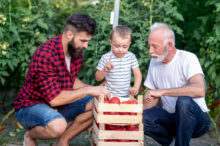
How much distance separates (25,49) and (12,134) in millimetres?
1139

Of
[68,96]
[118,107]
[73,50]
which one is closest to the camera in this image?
[118,107]

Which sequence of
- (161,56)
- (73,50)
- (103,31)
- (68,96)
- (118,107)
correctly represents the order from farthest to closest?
(103,31), (161,56), (73,50), (68,96), (118,107)

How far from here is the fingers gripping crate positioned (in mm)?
3092

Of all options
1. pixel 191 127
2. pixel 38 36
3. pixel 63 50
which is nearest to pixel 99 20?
pixel 38 36

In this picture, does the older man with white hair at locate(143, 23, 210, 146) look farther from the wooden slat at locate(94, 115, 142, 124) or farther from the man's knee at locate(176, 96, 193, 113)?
the wooden slat at locate(94, 115, 142, 124)

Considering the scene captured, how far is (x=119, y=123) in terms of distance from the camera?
314 cm

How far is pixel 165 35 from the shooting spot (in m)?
3.46

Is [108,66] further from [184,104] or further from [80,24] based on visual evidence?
[184,104]

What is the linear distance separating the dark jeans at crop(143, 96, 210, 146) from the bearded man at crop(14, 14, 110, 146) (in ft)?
1.97

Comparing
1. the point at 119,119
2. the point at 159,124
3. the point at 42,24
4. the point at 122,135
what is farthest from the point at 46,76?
the point at 42,24

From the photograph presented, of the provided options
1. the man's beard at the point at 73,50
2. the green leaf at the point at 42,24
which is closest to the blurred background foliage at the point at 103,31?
the green leaf at the point at 42,24

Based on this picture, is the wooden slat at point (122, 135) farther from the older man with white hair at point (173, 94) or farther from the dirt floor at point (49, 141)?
the dirt floor at point (49, 141)

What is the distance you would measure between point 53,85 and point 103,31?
1.42m

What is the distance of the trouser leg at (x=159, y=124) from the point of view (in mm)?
3465
